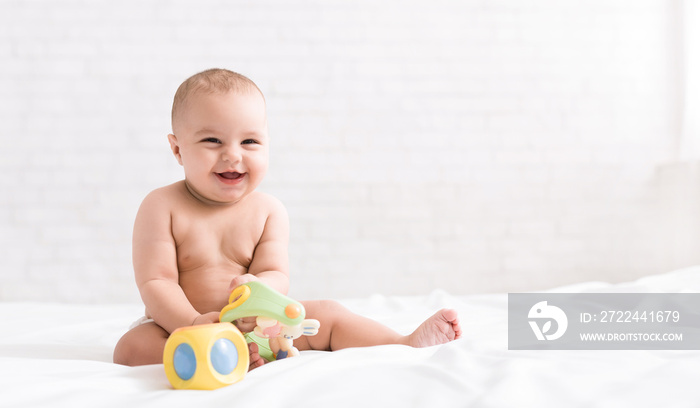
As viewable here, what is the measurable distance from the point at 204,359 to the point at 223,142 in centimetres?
59

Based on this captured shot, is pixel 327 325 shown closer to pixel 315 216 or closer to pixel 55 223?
pixel 315 216

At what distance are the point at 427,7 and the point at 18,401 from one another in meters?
2.78

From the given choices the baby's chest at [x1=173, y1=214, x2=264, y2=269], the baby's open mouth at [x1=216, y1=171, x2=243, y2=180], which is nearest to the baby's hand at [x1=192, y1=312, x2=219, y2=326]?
the baby's chest at [x1=173, y1=214, x2=264, y2=269]

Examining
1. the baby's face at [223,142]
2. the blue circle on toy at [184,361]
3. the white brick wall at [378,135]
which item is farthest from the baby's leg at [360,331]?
the white brick wall at [378,135]

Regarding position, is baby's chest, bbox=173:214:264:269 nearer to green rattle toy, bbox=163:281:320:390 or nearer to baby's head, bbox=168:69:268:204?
baby's head, bbox=168:69:268:204

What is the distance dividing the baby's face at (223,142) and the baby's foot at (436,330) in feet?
1.59

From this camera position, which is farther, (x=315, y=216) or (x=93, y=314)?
(x=315, y=216)

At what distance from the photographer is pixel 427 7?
321cm

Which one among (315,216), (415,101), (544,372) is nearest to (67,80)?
(315,216)

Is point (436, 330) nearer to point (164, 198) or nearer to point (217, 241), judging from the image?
point (217, 241)

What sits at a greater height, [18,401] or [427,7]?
[427,7]

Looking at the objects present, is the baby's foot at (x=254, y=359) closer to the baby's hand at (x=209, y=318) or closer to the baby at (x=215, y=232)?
the baby's hand at (x=209, y=318)

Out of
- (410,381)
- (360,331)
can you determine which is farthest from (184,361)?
(360,331)

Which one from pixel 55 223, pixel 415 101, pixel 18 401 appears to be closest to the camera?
pixel 18 401
